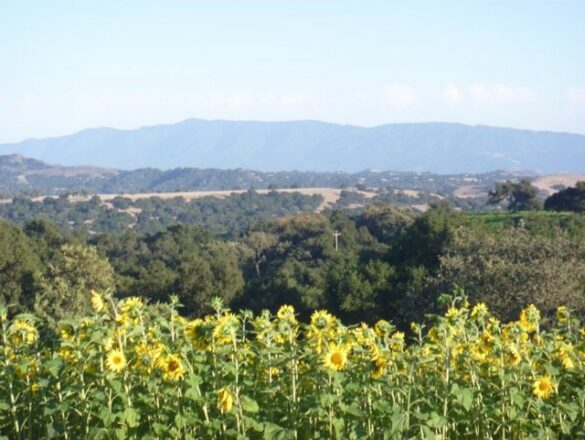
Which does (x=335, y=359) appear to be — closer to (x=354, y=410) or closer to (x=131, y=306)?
(x=354, y=410)

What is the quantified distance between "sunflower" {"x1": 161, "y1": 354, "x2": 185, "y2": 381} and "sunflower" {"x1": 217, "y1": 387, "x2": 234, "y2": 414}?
0.27 m

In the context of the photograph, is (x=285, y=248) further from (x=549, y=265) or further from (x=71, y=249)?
(x=549, y=265)

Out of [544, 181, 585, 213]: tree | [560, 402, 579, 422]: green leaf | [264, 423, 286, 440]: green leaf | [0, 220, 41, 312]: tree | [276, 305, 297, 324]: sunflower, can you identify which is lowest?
[0, 220, 41, 312]: tree

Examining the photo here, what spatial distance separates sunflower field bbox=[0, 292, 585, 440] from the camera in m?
4.83

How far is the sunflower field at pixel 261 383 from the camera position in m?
4.83

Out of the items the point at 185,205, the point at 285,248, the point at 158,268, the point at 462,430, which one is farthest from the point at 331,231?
the point at 185,205

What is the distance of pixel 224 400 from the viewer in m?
4.68

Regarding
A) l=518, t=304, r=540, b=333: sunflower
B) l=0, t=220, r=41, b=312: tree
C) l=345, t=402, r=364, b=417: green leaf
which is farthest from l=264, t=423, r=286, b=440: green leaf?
l=0, t=220, r=41, b=312: tree

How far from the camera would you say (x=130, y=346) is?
517 cm

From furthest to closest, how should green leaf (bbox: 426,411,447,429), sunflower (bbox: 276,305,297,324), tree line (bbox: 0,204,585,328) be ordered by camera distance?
tree line (bbox: 0,204,585,328) → sunflower (bbox: 276,305,297,324) → green leaf (bbox: 426,411,447,429)

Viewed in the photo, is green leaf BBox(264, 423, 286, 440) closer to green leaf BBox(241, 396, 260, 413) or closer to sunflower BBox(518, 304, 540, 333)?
green leaf BBox(241, 396, 260, 413)

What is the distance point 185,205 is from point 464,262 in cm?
9854

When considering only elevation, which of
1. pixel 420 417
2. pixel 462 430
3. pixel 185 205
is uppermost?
pixel 420 417

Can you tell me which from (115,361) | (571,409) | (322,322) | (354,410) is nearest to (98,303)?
(115,361)
